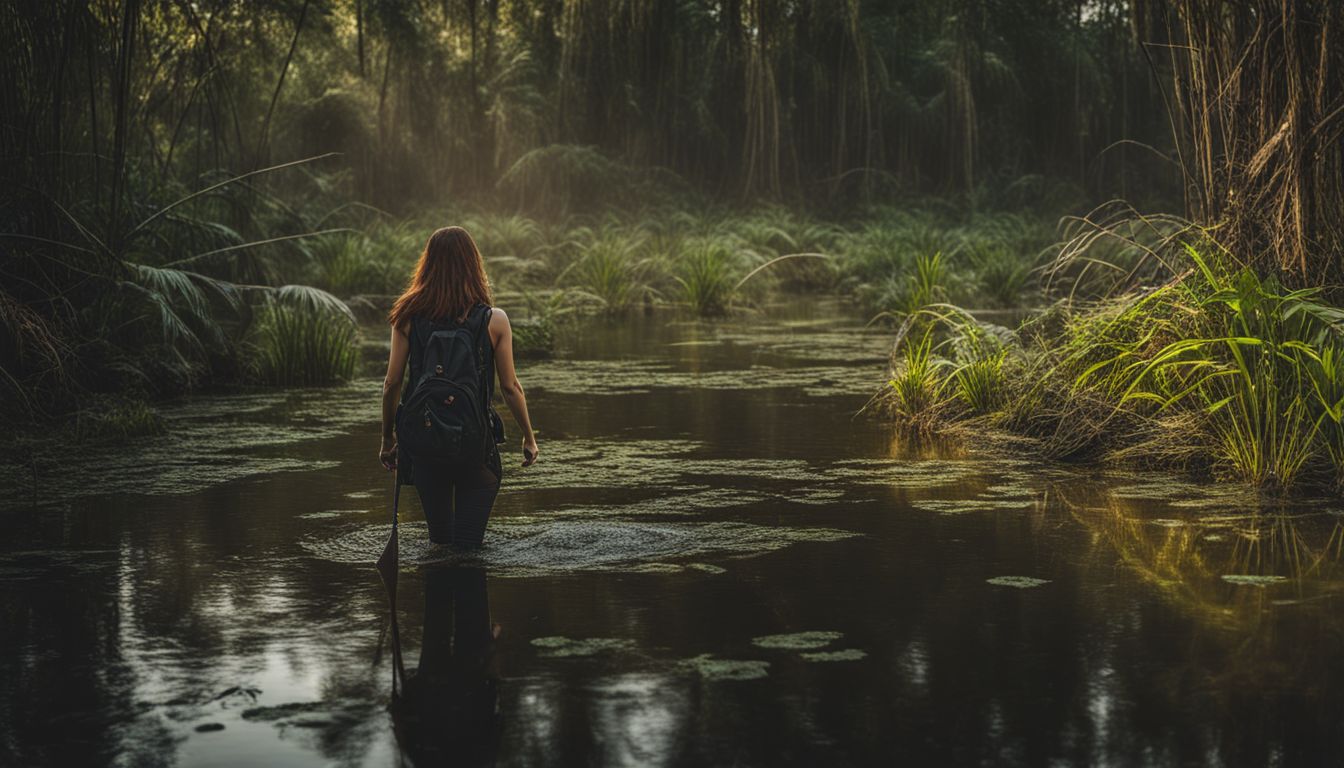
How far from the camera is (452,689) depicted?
522cm

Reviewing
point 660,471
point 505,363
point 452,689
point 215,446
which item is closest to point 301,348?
point 215,446

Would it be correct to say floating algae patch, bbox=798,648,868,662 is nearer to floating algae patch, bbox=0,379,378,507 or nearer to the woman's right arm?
the woman's right arm

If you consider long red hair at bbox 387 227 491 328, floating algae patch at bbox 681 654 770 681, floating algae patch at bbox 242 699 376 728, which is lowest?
floating algae patch at bbox 242 699 376 728

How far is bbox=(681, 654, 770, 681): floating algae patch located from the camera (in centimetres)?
→ 532

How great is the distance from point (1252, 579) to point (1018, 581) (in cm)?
93

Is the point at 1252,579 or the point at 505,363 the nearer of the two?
the point at 1252,579

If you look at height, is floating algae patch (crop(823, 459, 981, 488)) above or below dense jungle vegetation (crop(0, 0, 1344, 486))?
below

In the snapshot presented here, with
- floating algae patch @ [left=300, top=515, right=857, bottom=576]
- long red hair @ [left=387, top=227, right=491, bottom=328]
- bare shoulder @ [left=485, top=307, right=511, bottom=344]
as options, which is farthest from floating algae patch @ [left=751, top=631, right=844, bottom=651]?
long red hair @ [left=387, top=227, right=491, bottom=328]

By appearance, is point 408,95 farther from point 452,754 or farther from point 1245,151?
point 452,754

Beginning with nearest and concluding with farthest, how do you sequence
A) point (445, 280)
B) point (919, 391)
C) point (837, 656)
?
point (837, 656) → point (445, 280) → point (919, 391)

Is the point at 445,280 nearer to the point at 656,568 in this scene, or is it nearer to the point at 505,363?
the point at 505,363

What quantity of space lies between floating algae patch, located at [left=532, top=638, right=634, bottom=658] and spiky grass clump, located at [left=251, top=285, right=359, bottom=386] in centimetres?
916

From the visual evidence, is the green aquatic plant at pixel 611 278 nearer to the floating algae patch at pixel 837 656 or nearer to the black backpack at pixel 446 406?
the black backpack at pixel 446 406

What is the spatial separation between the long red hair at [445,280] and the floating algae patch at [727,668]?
224 cm
